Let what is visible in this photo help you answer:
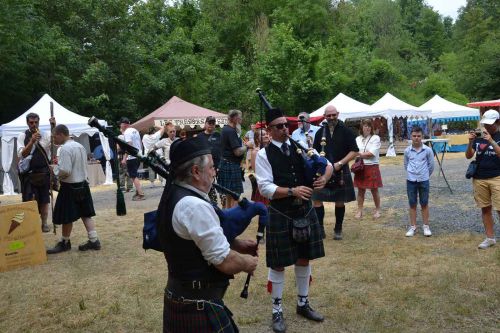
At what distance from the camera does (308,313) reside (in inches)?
158

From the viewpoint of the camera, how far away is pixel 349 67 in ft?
101

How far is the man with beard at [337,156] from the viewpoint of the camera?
616 cm

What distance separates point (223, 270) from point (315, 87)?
2571cm

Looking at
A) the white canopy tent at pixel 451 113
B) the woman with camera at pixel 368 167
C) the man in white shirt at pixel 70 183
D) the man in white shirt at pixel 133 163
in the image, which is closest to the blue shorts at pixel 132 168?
the man in white shirt at pixel 133 163

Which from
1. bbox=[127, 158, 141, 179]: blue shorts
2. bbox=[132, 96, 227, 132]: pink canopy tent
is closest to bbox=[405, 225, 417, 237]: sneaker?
bbox=[127, 158, 141, 179]: blue shorts

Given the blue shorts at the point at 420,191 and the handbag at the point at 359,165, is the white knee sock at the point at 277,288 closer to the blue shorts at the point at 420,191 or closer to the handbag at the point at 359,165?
the blue shorts at the point at 420,191

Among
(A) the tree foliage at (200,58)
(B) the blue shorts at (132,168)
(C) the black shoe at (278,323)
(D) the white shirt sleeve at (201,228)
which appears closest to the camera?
(D) the white shirt sleeve at (201,228)

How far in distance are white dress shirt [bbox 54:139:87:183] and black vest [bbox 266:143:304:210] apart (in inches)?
130

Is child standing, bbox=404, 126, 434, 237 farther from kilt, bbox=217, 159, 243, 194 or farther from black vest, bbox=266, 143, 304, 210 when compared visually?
black vest, bbox=266, 143, 304, 210

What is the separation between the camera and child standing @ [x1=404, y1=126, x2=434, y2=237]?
6.53 metres

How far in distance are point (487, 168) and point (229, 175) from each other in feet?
10.7

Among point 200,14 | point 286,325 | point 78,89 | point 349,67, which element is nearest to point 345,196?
point 286,325

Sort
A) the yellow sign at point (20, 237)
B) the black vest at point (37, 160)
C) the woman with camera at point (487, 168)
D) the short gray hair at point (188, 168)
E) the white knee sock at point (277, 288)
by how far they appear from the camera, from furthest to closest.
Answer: the black vest at point (37, 160), the yellow sign at point (20, 237), the woman with camera at point (487, 168), the white knee sock at point (277, 288), the short gray hair at point (188, 168)

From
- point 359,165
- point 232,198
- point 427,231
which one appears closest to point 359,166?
point 359,165
